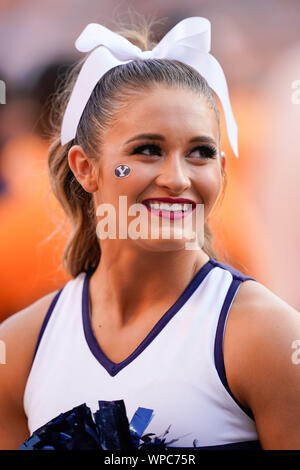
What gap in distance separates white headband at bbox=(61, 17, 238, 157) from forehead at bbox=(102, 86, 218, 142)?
0.26 feet

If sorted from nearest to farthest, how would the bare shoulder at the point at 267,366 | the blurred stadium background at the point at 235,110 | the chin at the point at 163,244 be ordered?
1. the bare shoulder at the point at 267,366
2. the chin at the point at 163,244
3. the blurred stadium background at the point at 235,110

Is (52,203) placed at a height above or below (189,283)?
above

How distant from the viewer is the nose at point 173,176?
2.86 feet

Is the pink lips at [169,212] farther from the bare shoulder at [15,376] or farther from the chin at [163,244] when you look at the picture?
the bare shoulder at [15,376]

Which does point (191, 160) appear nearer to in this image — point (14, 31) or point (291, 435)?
point (291, 435)

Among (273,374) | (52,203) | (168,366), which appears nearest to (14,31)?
(52,203)

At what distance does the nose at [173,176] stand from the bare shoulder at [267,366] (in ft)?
0.71

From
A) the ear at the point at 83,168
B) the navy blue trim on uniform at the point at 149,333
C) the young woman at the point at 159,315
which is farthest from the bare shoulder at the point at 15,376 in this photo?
the ear at the point at 83,168

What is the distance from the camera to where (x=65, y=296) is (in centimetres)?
112

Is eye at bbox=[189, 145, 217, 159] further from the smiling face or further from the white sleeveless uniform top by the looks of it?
the white sleeveless uniform top

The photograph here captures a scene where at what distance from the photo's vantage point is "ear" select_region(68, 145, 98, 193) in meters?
1.01

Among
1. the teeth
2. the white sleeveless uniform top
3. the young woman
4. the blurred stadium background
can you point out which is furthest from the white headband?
the blurred stadium background

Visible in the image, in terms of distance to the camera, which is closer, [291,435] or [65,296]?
[291,435]

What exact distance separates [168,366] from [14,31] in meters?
1.21
